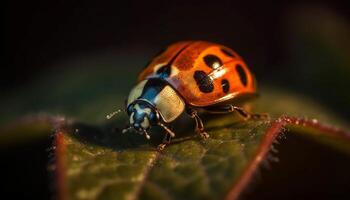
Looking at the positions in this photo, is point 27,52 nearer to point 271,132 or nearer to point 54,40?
point 54,40

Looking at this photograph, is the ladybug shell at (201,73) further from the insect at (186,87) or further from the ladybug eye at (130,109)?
the ladybug eye at (130,109)

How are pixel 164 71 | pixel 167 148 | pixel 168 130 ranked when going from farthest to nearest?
1. pixel 164 71
2. pixel 168 130
3. pixel 167 148

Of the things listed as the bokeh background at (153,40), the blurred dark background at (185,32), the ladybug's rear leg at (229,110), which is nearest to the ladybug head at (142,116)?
the ladybug's rear leg at (229,110)

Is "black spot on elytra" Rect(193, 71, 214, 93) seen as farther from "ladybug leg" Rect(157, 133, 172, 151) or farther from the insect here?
"ladybug leg" Rect(157, 133, 172, 151)

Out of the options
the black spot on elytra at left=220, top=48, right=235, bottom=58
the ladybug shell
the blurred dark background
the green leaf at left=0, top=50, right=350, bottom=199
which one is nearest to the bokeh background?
the blurred dark background

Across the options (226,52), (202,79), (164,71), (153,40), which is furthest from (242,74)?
(153,40)

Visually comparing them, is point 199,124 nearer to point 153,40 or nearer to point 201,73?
point 201,73

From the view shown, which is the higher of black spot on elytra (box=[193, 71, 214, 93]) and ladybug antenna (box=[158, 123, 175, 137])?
black spot on elytra (box=[193, 71, 214, 93])
